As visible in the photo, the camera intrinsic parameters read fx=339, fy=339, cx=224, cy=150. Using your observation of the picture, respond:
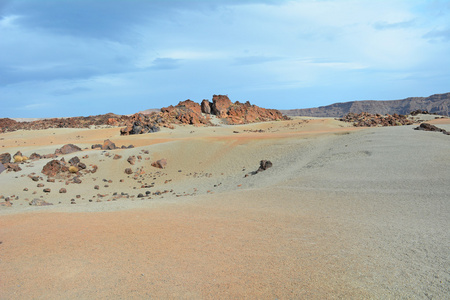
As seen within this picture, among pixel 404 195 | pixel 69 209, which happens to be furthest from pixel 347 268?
pixel 69 209

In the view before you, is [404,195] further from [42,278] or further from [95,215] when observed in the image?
[42,278]

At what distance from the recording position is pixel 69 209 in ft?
26.2

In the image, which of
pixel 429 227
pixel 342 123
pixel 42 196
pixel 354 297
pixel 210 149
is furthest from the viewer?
pixel 342 123

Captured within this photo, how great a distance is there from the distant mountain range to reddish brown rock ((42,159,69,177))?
9315cm

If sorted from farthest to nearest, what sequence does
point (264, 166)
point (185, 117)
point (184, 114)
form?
1. point (184, 114)
2. point (185, 117)
3. point (264, 166)

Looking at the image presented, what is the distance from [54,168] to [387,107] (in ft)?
389

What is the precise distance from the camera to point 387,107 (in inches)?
4525

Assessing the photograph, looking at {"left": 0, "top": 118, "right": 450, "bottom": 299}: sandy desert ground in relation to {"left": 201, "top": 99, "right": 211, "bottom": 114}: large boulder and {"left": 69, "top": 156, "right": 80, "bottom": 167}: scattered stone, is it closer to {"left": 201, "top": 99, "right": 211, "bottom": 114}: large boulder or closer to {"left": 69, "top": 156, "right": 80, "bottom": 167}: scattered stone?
{"left": 69, "top": 156, "right": 80, "bottom": 167}: scattered stone

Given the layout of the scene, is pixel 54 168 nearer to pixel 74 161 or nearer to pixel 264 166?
pixel 74 161

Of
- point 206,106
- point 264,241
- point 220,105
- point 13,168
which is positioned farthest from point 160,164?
point 220,105

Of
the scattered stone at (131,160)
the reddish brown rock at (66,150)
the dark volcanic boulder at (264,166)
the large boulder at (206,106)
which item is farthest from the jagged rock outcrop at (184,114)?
the dark volcanic boulder at (264,166)

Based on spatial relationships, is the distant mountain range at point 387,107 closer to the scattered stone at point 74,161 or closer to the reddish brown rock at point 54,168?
the scattered stone at point 74,161

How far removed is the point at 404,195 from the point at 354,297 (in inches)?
227

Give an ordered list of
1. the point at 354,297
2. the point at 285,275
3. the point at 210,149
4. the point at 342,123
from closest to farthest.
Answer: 1. the point at 354,297
2. the point at 285,275
3. the point at 210,149
4. the point at 342,123
